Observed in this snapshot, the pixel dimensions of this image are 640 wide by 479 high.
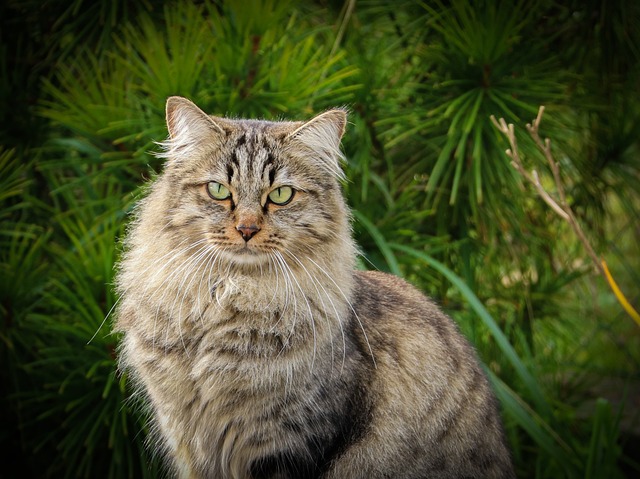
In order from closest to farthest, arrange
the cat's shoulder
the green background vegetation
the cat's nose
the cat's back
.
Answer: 1. the cat's nose
2. the cat's back
3. the cat's shoulder
4. the green background vegetation

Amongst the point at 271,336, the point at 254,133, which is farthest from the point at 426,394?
the point at 254,133

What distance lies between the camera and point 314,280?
234cm

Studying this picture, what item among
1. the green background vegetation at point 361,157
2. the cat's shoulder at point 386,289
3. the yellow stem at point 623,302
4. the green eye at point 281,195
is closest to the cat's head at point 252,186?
the green eye at point 281,195

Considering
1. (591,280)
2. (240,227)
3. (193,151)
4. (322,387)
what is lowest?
(591,280)

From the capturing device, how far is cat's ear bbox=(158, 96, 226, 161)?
2.27 metres

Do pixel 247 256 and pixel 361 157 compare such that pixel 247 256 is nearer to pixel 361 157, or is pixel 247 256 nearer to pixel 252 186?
pixel 252 186

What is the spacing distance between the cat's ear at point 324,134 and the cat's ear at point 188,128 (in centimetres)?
26

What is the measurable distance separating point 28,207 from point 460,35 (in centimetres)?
237

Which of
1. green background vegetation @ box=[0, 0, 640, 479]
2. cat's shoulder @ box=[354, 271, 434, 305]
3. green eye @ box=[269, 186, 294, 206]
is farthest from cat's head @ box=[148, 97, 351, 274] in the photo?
green background vegetation @ box=[0, 0, 640, 479]

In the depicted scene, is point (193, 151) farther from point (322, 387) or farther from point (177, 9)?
point (177, 9)

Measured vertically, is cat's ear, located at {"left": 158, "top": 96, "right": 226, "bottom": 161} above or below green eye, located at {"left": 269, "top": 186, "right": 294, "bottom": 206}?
above

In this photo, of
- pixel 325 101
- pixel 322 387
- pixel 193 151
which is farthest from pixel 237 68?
pixel 322 387

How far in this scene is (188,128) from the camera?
2.31m

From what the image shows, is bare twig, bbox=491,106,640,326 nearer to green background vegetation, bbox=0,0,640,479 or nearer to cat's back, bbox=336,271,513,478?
cat's back, bbox=336,271,513,478
